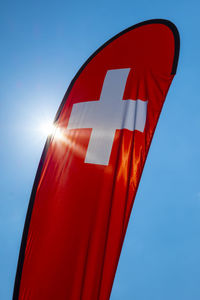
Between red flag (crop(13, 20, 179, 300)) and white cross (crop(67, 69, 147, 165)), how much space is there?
1 centimetres

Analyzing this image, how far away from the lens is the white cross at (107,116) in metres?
2.51

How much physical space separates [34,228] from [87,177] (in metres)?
0.83

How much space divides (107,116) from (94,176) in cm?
72

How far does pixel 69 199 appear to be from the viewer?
247 cm

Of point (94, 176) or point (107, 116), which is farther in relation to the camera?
point (107, 116)

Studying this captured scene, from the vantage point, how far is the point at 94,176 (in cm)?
242

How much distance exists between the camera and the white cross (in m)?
2.51

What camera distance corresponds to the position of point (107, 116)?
2.69 m

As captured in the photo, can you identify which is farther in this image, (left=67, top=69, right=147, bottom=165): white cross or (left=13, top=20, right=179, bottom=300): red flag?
(left=67, top=69, right=147, bottom=165): white cross

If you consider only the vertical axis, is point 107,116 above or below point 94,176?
above

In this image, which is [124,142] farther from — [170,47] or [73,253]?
[170,47]

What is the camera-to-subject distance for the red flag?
7.14ft

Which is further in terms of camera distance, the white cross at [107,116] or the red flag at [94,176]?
the white cross at [107,116]

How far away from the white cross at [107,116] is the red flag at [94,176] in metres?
0.01
